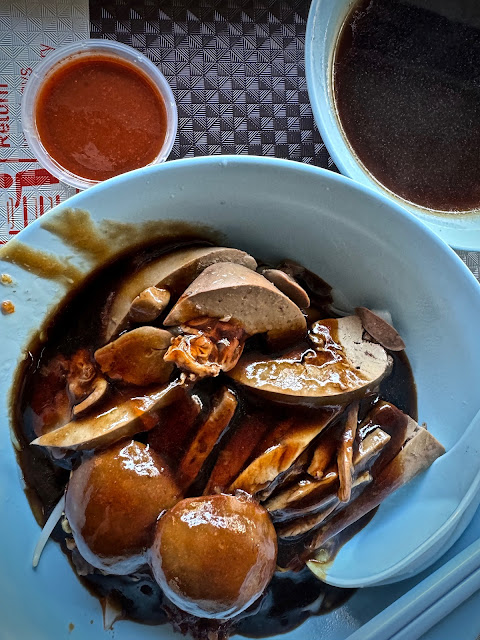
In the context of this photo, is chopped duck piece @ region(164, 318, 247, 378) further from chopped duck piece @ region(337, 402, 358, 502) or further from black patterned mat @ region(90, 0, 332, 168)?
black patterned mat @ region(90, 0, 332, 168)

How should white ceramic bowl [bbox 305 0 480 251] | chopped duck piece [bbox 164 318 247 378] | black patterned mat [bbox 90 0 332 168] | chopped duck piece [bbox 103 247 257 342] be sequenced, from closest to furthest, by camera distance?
chopped duck piece [bbox 164 318 247 378], chopped duck piece [bbox 103 247 257 342], white ceramic bowl [bbox 305 0 480 251], black patterned mat [bbox 90 0 332 168]

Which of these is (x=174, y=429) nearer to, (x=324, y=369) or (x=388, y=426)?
(x=324, y=369)

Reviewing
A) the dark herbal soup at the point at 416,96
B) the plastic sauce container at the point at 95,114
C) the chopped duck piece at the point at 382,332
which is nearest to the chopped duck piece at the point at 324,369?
the chopped duck piece at the point at 382,332

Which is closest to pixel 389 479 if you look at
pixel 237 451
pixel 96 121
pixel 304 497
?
pixel 304 497

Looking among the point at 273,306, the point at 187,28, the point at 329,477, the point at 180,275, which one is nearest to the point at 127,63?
the point at 187,28

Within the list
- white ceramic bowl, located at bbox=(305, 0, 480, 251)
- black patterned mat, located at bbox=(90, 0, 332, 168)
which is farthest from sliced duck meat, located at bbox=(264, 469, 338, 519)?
black patterned mat, located at bbox=(90, 0, 332, 168)

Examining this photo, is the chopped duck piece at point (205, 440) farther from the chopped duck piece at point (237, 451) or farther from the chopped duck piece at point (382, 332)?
the chopped duck piece at point (382, 332)

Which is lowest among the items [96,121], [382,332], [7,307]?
[7,307]
